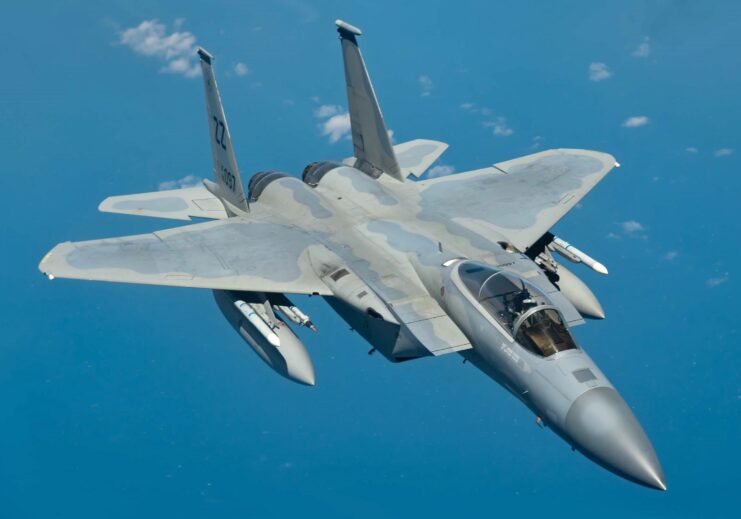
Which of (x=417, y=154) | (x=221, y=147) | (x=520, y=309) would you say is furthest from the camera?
(x=417, y=154)

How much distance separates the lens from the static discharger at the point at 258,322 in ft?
67.3

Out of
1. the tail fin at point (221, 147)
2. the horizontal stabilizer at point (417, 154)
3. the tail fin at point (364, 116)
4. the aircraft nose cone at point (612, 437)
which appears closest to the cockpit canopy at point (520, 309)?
the aircraft nose cone at point (612, 437)

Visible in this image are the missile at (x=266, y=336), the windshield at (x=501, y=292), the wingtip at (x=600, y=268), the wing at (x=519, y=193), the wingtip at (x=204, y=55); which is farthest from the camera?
the wingtip at (x=204, y=55)

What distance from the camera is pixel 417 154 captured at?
27.6 metres

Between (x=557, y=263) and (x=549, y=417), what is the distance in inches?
260

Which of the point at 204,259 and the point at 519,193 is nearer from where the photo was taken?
the point at 204,259

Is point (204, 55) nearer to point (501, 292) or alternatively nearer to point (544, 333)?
point (501, 292)

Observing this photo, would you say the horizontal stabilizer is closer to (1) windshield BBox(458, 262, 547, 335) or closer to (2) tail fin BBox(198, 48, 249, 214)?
(2) tail fin BBox(198, 48, 249, 214)

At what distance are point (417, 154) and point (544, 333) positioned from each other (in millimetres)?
11383

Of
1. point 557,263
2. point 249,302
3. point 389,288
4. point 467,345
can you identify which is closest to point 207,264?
point 249,302

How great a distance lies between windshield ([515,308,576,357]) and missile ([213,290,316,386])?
512cm

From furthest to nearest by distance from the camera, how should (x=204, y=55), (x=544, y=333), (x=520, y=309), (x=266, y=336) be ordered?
(x=204, y=55) → (x=266, y=336) → (x=520, y=309) → (x=544, y=333)

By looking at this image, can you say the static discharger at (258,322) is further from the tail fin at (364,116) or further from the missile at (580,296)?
→ the missile at (580,296)

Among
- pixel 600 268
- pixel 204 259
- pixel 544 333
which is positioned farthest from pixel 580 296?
pixel 204 259
